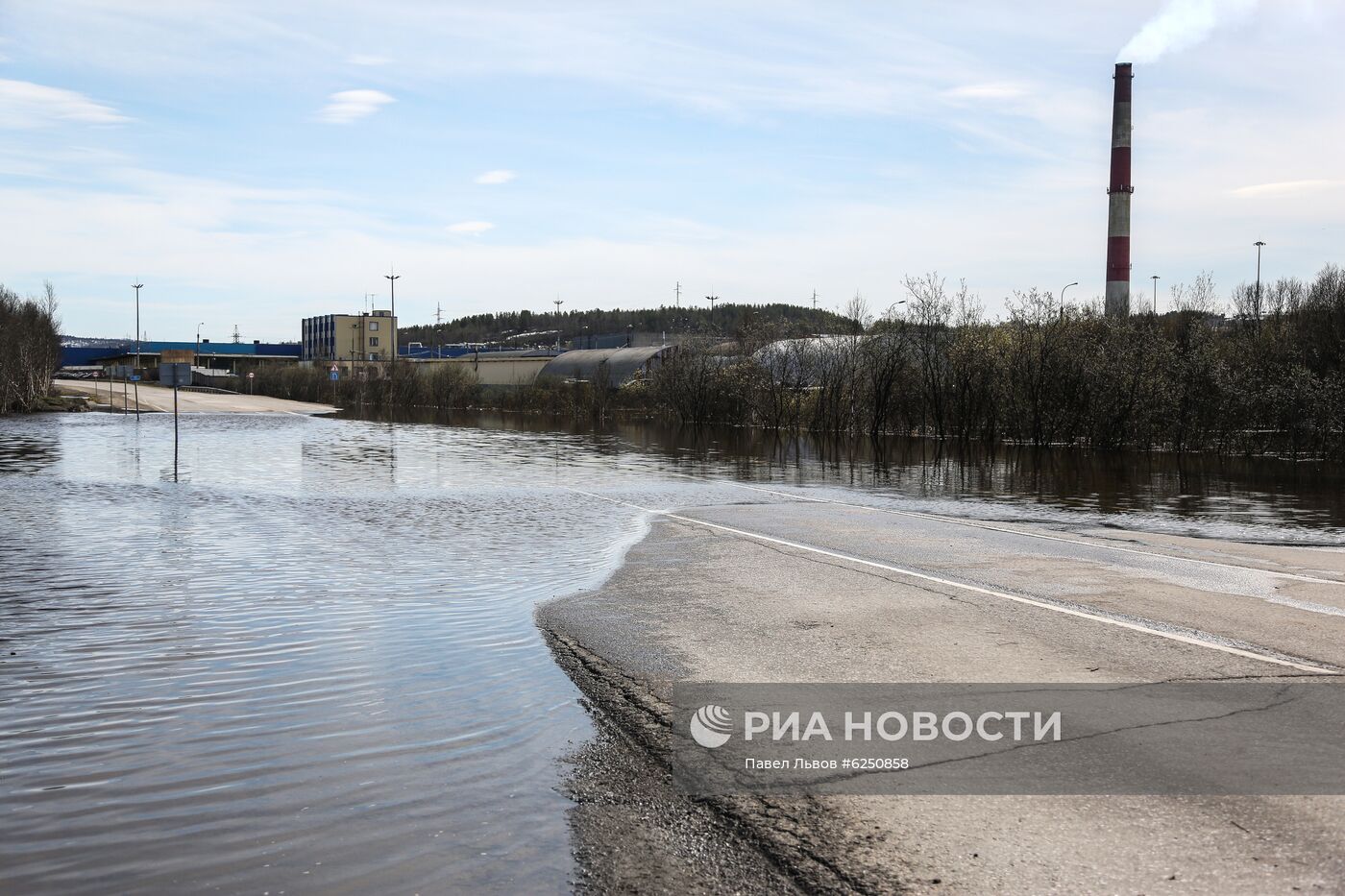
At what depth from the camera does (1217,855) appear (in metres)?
4.84

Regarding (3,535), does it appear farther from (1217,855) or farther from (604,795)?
(1217,855)

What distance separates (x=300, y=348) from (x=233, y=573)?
190 m

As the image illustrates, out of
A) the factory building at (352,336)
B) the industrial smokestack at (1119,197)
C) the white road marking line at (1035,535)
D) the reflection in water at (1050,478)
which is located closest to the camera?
the white road marking line at (1035,535)

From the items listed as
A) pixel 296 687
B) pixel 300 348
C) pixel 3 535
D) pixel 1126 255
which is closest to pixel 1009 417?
pixel 1126 255

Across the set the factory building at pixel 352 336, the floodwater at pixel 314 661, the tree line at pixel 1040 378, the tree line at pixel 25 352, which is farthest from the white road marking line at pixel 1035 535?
the factory building at pixel 352 336

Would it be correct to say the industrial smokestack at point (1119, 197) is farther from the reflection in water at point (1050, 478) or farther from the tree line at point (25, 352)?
the tree line at point (25, 352)

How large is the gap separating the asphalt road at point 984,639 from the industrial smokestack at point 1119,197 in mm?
50119

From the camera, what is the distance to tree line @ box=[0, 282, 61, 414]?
243 feet

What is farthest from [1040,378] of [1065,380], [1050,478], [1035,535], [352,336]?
[352,336]

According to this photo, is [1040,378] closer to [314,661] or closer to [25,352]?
[314,661]

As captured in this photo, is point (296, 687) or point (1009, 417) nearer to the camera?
point (296, 687)

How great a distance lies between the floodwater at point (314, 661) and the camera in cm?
520

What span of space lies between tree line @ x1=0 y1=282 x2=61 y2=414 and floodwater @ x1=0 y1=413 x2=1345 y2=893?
189 ft

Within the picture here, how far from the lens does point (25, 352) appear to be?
7831cm
